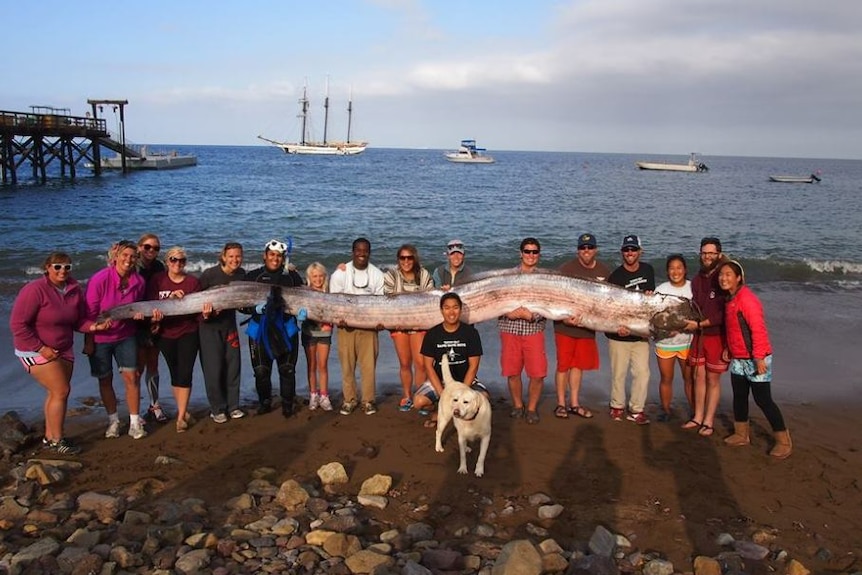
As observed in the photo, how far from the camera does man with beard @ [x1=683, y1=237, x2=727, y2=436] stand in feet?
22.2

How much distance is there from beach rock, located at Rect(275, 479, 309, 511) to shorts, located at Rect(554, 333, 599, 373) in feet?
11.1

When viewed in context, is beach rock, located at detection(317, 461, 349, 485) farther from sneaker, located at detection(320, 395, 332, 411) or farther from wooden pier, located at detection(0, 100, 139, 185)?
wooden pier, located at detection(0, 100, 139, 185)

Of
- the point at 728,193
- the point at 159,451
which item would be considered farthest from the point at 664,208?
the point at 159,451

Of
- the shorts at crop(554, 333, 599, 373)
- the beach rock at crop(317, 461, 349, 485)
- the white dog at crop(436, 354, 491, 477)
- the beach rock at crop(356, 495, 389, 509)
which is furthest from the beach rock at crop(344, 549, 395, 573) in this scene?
the shorts at crop(554, 333, 599, 373)

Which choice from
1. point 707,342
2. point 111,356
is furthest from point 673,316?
point 111,356

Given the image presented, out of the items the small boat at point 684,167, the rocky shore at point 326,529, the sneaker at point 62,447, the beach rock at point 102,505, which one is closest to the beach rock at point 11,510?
the rocky shore at point 326,529

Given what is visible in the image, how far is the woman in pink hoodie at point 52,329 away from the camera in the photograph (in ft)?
19.2

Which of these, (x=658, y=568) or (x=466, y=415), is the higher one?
(x=466, y=415)

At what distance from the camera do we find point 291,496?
5.21m

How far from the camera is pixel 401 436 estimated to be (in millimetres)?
6738

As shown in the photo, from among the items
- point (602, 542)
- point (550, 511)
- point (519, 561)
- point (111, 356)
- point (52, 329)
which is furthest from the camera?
point (111, 356)

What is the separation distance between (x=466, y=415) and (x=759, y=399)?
3.07 metres

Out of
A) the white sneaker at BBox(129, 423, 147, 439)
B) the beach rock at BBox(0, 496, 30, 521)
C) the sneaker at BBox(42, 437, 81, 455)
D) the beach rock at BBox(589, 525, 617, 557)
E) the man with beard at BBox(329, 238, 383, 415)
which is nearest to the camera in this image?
the beach rock at BBox(589, 525, 617, 557)

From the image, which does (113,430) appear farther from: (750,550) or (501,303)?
(750,550)
